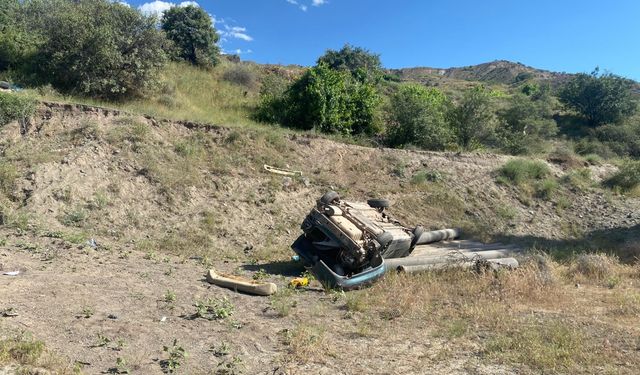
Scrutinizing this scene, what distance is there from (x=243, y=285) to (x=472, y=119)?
16.0 meters

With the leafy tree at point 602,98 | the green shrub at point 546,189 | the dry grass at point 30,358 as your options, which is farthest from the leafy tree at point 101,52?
the leafy tree at point 602,98

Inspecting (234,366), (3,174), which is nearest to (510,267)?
(234,366)

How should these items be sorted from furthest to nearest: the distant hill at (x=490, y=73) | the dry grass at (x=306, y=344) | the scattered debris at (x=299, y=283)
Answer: the distant hill at (x=490, y=73) < the scattered debris at (x=299, y=283) < the dry grass at (x=306, y=344)

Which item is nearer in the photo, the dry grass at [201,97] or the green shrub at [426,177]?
the dry grass at [201,97]

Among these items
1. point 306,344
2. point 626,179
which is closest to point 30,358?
point 306,344

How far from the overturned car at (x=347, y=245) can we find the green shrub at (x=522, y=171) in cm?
900

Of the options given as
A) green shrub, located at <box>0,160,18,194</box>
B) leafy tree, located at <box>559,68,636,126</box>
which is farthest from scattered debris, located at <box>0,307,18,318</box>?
leafy tree, located at <box>559,68,636,126</box>

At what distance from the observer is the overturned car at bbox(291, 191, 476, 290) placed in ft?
26.3

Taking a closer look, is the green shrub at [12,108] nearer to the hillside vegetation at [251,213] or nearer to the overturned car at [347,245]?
the hillside vegetation at [251,213]

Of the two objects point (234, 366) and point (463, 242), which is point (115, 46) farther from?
point (234, 366)

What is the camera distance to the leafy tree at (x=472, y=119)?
67.6 ft

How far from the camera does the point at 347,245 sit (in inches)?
326

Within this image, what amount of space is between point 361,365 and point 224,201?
7.90 m

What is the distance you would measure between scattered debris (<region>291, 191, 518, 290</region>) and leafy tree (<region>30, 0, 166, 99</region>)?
9.74m
